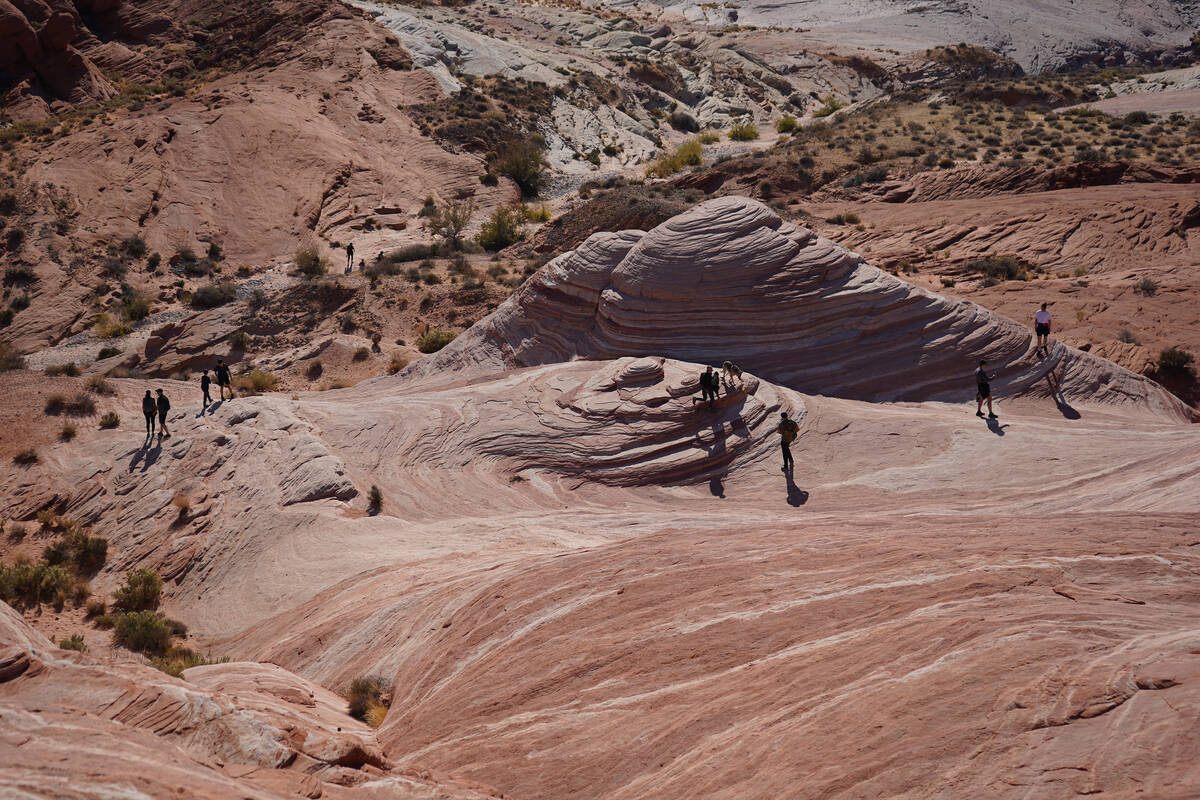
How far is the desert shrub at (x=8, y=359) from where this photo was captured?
31080mm

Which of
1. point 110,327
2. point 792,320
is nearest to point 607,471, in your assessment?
point 792,320

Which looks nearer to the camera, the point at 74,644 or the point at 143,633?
the point at 74,644

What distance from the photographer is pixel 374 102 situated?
5888 centimetres

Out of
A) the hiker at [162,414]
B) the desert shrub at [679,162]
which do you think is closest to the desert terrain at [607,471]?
the hiker at [162,414]

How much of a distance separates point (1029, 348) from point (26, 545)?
23.7 m

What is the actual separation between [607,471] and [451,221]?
1280 inches

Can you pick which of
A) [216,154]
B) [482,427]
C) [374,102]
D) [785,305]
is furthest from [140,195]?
[785,305]

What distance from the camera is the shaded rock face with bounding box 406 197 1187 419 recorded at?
19.3 meters

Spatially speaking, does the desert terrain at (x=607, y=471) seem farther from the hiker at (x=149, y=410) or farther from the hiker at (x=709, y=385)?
the hiker at (x=149, y=410)

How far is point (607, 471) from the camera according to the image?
17.6 meters

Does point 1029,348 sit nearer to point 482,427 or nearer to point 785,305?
point 785,305

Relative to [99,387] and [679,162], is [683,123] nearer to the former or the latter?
[679,162]

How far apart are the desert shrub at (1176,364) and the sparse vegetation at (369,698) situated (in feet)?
79.9

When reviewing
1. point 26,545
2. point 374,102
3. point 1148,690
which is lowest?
point 26,545
